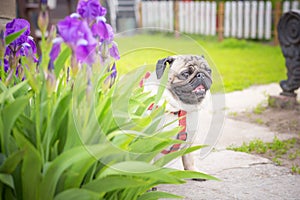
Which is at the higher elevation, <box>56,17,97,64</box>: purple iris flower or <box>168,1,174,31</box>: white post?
<box>56,17,97,64</box>: purple iris flower

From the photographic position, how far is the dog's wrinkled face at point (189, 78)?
2.59 meters

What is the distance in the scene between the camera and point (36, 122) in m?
1.73

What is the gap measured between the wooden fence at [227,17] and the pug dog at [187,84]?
9.50 meters

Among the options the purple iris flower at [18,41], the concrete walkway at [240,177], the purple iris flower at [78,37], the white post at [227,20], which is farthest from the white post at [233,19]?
the purple iris flower at [78,37]

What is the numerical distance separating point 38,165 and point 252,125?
331 centimetres

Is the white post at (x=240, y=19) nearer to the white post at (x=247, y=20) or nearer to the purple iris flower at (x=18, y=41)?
the white post at (x=247, y=20)

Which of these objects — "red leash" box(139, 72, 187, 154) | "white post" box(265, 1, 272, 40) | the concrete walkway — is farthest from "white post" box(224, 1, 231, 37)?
"red leash" box(139, 72, 187, 154)

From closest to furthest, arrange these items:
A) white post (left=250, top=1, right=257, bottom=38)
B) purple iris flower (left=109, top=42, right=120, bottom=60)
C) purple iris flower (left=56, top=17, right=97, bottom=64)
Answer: purple iris flower (left=56, top=17, right=97, bottom=64) → purple iris flower (left=109, top=42, right=120, bottom=60) → white post (left=250, top=1, right=257, bottom=38)

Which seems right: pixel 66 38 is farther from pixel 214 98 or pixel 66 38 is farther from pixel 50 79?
pixel 214 98

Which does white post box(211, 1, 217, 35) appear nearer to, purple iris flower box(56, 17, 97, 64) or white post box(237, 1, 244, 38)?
white post box(237, 1, 244, 38)

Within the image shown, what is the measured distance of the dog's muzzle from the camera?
102 inches

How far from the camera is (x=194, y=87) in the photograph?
259cm

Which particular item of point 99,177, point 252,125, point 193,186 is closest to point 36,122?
point 99,177

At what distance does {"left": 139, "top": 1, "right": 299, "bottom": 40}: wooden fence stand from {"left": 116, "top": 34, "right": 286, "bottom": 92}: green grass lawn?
43cm
